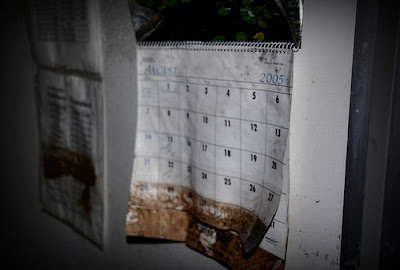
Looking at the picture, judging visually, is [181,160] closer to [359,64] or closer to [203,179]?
[203,179]

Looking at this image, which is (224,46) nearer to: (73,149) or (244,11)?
(244,11)

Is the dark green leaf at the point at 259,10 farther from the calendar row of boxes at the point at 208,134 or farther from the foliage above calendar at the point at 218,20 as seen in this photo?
the calendar row of boxes at the point at 208,134

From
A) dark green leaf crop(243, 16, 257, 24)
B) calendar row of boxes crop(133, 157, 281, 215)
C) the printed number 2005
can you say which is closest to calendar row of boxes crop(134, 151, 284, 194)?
calendar row of boxes crop(133, 157, 281, 215)

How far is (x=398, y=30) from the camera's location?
0.61 m

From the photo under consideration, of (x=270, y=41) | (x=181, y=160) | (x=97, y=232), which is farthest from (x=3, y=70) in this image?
(x=270, y=41)

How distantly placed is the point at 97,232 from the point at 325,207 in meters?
0.79

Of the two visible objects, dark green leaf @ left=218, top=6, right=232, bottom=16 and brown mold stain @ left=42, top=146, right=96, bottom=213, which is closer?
dark green leaf @ left=218, top=6, right=232, bottom=16

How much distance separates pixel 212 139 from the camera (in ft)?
2.78

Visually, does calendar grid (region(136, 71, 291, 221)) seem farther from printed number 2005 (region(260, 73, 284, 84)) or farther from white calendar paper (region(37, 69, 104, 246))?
white calendar paper (region(37, 69, 104, 246))

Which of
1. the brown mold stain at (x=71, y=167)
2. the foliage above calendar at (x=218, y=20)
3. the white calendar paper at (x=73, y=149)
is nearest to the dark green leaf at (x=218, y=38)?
the foliage above calendar at (x=218, y=20)

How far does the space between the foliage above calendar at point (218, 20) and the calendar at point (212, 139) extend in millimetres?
25

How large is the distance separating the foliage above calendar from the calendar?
25mm

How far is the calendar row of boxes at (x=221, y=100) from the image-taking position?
0.71 meters

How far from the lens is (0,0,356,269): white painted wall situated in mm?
669
